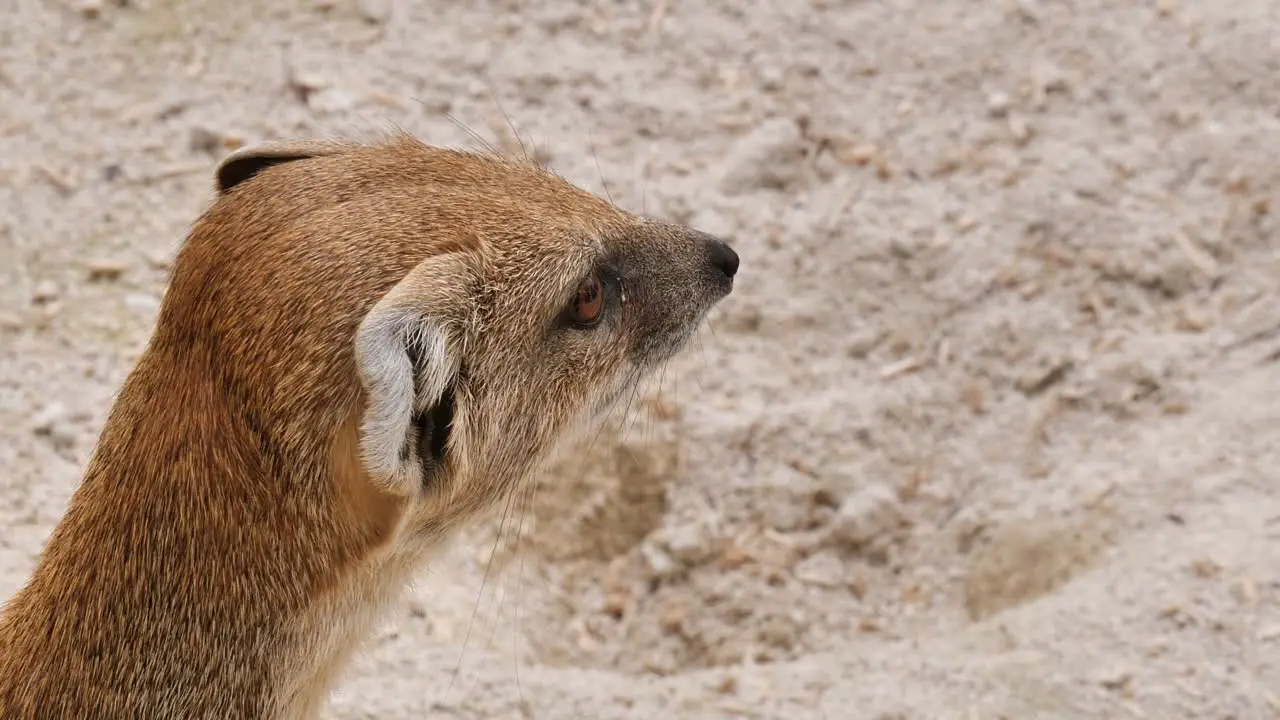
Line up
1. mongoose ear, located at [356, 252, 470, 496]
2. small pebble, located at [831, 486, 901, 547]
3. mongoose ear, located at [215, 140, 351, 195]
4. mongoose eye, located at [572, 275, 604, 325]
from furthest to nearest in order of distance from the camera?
small pebble, located at [831, 486, 901, 547]
mongoose ear, located at [215, 140, 351, 195]
mongoose eye, located at [572, 275, 604, 325]
mongoose ear, located at [356, 252, 470, 496]

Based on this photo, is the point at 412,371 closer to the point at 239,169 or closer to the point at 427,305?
the point at 427,305

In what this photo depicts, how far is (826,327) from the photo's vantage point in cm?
419

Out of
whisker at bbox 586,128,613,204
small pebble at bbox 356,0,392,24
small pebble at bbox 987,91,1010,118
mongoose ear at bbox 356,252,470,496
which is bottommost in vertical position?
whisker at bbox 586,128,613,204

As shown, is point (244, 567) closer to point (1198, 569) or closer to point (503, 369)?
point (503, 369)

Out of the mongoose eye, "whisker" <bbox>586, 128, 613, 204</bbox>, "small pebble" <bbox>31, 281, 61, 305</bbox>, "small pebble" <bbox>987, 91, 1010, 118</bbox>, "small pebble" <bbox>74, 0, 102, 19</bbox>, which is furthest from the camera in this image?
"small pebble" <bbox>74, 0, 102, 19</bbox>

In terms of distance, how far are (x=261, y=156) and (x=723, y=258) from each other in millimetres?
970

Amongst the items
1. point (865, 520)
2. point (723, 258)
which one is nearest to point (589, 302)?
point (723, 258)

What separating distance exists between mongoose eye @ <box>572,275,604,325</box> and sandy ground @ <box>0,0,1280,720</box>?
67cm

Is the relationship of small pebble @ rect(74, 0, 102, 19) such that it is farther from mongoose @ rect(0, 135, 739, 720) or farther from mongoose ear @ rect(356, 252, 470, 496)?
mongoose ear @ rect(356, 252, 470, 496)

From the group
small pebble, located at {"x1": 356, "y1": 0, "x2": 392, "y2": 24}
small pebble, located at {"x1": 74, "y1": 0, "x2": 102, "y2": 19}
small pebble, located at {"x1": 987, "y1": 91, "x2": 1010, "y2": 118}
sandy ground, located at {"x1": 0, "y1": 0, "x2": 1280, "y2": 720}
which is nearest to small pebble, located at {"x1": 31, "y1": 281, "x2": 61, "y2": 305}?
sandy ground, located at {"x1": 0, "y1": 0, "x2": 1280, "y2": 720}

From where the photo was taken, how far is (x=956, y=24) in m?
4.70

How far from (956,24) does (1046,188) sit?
2.38ft

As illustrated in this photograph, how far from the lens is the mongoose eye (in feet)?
9.23

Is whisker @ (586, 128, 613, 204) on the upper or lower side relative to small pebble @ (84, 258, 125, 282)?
A: upper
